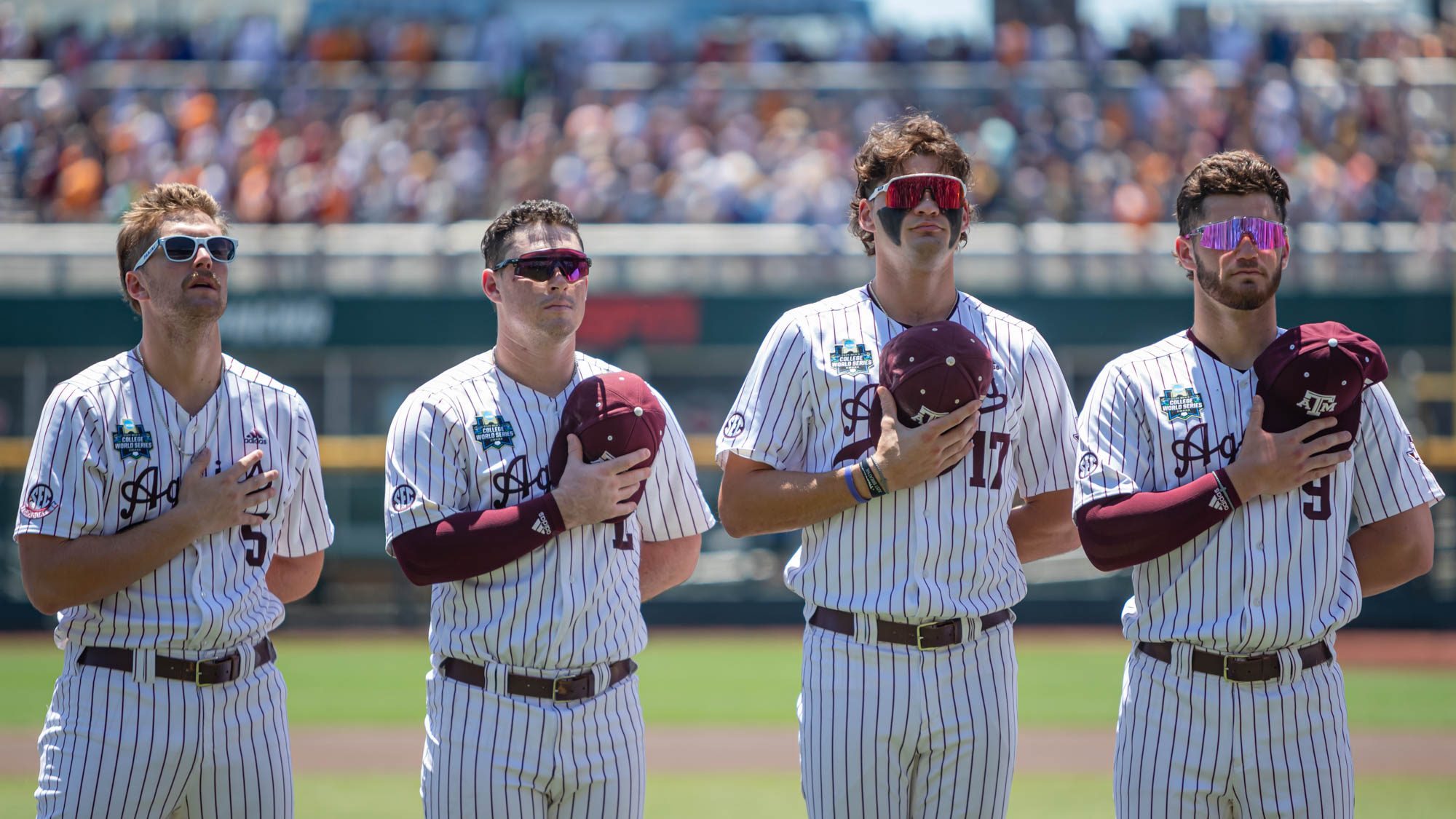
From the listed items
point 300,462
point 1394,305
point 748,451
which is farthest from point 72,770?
point 1394,305

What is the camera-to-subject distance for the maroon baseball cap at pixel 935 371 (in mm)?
3191

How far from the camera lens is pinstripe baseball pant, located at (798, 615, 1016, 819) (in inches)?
126

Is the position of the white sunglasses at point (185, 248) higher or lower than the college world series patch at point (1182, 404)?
higher

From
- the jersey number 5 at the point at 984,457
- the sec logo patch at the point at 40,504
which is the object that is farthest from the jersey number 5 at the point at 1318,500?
the sec logo patch at the point at 40,504

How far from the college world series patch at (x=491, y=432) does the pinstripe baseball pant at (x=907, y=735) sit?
3.04ft

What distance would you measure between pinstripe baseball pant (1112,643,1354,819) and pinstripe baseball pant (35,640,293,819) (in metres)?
2.05

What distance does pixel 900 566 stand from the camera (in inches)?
129

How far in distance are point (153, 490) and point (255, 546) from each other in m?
0.28

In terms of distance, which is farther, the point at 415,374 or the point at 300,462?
the point at 415,374

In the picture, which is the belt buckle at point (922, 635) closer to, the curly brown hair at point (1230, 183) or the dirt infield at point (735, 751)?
the curly brown hair at point (1230, 183)

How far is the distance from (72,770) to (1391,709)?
29.6 ft

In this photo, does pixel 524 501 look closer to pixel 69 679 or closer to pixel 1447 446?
pixel 69 679

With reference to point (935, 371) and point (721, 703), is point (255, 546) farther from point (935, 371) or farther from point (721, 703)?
point (721, 703)

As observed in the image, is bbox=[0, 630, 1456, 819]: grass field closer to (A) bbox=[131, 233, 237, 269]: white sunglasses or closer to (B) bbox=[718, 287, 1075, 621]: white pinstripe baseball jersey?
(B) bbox=[718, 287, 1075, 621]: white pinstripe baseball jersey
